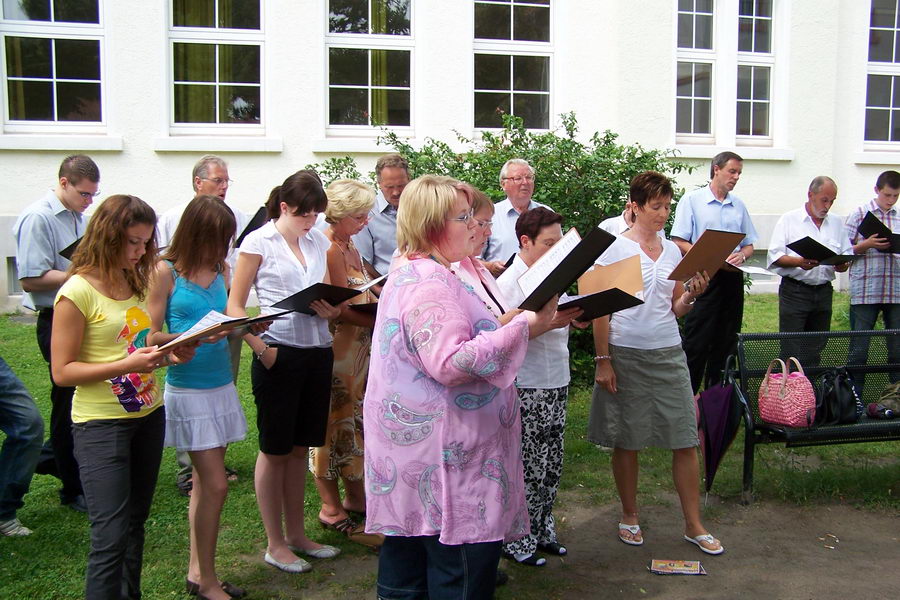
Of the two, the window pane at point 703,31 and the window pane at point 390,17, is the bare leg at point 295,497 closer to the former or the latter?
the window pane at point 390,17

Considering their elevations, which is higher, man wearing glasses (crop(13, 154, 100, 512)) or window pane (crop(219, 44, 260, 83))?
window pane (crop(219, 44, 260, 83))

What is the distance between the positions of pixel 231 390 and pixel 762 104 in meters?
11.5

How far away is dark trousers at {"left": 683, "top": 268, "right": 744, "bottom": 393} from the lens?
6992mm

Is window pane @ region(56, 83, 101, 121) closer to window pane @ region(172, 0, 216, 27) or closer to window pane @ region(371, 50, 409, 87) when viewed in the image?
window pane @ region(172, 0, 216, 27)

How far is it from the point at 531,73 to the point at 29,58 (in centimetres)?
687

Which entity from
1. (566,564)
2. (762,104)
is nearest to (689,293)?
(566,564)

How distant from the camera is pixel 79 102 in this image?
35.9 feet

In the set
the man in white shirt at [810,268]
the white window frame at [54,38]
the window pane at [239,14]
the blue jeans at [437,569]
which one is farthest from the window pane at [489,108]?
the blue jeans at [437,569]

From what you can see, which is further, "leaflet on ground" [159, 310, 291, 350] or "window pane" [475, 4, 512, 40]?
"window pane" [475, 4, 512, 40]

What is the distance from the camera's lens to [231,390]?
3891mm

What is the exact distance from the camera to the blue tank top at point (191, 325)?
3.71 meters

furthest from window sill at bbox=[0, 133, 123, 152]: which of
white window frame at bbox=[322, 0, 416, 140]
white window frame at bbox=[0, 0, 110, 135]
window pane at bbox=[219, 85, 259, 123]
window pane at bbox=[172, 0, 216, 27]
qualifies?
white window frame at bbox=[322, 0, 416, 140]

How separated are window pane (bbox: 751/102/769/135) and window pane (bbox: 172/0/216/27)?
831cm

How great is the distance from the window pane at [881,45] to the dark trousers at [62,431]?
1315cm
